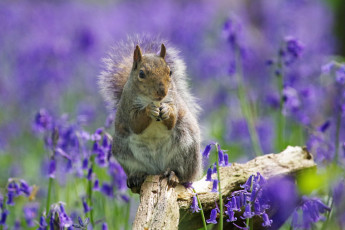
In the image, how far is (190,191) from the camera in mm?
3283

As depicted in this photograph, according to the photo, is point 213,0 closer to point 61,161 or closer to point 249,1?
point 249,1

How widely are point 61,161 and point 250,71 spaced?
364 centimetres

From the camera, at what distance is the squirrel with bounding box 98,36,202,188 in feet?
10.4

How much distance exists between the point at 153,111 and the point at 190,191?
506mm

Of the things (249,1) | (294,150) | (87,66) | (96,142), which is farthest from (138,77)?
(249,1)

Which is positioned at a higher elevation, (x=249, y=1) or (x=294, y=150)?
(x=249, y=1)

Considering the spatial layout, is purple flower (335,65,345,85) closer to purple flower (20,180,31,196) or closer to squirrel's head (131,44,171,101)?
squirrel's head (131,44,171,101)

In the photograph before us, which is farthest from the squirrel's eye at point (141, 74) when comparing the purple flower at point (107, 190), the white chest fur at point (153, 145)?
the purple flower at point (107, 190)

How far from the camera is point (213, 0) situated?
1756cm

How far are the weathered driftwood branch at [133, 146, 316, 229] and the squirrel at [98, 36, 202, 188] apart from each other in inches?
5.3

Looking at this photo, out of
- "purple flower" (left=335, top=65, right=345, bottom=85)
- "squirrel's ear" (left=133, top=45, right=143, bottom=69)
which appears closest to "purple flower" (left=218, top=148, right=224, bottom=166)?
"squirrel's ear" (left=133, top=45, right=143, bottom=69)

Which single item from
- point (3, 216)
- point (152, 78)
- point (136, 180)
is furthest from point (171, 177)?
point (3, 216)

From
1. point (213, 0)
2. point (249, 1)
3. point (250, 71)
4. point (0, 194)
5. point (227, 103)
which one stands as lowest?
point (0, 194)

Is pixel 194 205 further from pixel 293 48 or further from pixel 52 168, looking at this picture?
pixel 293 48
